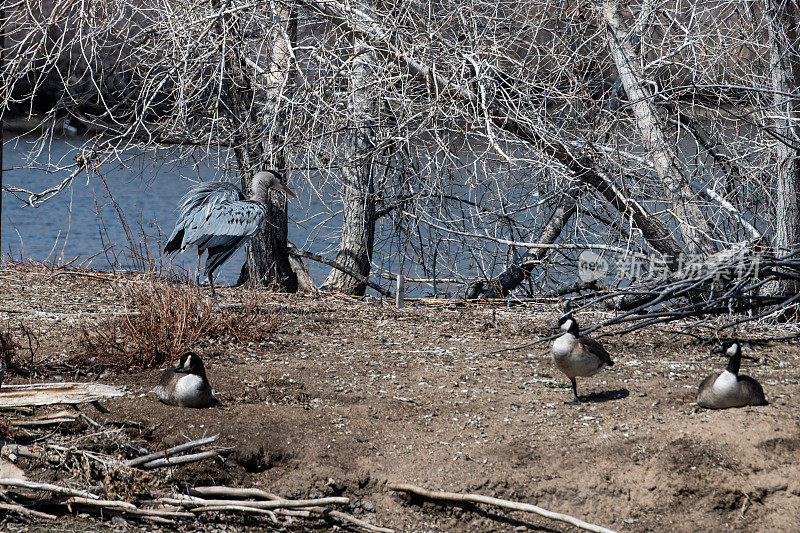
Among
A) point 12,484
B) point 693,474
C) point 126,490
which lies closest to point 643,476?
point 693,474

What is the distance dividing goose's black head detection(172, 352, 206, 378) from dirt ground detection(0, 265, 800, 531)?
272 millimetres

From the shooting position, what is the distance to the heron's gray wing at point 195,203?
7484 mm

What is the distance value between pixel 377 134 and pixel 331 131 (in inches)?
37.2

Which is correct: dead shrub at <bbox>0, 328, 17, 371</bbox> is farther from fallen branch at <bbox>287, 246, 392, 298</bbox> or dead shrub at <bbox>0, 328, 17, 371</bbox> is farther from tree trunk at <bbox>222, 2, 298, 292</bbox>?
fallen branch at <bbox>287, 246, 392, 298</bbox>

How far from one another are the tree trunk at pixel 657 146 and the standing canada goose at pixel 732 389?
2.97 meters

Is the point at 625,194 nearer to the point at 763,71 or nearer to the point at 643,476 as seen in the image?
the point at 763,71

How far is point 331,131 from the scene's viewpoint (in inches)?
300

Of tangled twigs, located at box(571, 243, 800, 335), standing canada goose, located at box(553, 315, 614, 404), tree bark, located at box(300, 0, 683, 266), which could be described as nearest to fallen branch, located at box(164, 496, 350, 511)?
standing canada goose, located at box(553, 315, 614, 404)

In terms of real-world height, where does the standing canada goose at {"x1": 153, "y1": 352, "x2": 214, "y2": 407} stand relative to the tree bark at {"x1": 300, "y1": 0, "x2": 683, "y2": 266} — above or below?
below

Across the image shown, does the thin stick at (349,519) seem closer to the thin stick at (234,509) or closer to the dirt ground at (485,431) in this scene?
the dirt ground at (485,431)

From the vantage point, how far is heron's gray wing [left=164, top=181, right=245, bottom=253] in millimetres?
7484

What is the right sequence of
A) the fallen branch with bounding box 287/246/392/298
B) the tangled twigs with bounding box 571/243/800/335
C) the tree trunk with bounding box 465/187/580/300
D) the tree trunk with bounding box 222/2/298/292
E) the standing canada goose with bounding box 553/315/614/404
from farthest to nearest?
the tree trunk with bounding box 465/187/580/300, the fallen branch with bounding box 287/246/392/298, the tree trunk with bounding box 222/2/298/292, the tangled twigs with bounding box 571/243/800/335, the standing canada goose with bounding box 553/315/614/404

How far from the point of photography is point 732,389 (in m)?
5.16

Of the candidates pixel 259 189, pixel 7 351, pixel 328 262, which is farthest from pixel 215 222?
pixel 328 262
